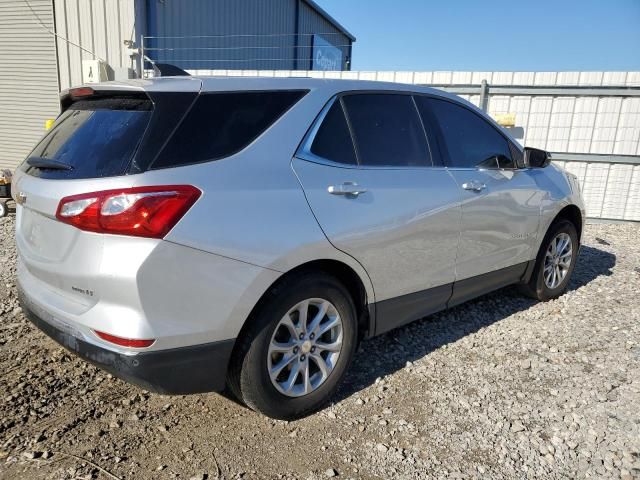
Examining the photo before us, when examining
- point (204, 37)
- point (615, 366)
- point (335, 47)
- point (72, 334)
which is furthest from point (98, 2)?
point (335, 47)

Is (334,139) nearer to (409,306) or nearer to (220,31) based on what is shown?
(409,306)

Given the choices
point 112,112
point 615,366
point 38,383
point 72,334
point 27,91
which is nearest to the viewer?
point 72,334

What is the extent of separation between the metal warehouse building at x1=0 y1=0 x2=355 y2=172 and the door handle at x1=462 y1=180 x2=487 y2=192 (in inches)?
289

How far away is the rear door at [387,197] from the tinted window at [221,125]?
0.25 m

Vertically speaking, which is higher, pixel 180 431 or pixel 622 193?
pixel 622 193

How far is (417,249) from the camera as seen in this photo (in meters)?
3.20

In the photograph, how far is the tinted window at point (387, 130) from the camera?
120 inches

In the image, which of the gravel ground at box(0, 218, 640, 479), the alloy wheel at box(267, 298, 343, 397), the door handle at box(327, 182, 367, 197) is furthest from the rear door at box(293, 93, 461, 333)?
the gravel ground at box(0, 218, 640, 479)

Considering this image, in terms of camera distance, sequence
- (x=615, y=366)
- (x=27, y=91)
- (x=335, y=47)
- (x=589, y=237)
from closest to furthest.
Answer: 1. (x=615, y=366)
2. (x=589, y=237)
3. (x=27, y=91)
4. (x=335, y=47)

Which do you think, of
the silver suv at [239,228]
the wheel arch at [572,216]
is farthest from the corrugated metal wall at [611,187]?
the silver suv at [239,228]

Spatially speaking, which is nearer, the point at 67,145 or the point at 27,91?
the point at 67,145

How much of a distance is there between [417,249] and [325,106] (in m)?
1.03

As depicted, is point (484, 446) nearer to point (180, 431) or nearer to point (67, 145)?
point (180, 431)

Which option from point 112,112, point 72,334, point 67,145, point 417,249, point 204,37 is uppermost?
point 204,37
